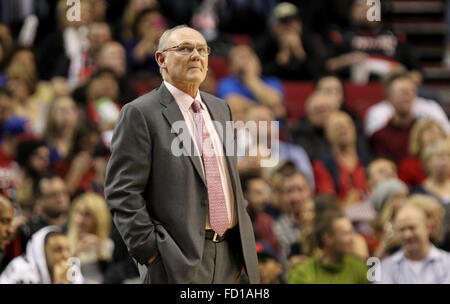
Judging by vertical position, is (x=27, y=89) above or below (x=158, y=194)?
above

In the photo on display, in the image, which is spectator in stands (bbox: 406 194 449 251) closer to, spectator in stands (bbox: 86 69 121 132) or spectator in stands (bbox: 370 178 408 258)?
spectator in stands (bbox: 370 178 408 258)

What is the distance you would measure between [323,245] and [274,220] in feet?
2.13

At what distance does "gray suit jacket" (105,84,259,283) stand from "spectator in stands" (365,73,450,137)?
368cm

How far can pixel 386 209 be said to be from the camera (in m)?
5.28

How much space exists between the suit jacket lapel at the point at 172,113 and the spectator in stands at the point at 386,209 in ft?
6.84

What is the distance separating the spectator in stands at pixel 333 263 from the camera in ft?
14.8

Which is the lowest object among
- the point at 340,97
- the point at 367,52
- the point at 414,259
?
the point at 414,259

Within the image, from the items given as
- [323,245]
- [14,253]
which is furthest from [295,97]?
[14,253]

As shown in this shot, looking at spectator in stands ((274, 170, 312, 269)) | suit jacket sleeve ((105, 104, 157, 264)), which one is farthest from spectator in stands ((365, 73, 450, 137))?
suit jacket sleeve ((105, 104, 157, 264))

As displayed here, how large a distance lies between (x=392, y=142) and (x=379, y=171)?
0.81 metres

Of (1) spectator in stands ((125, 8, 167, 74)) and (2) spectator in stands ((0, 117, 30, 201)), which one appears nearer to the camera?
(2) spectator in stands ((0, 117, 30, 201))

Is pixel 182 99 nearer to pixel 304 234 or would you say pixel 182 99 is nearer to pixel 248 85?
pixel 304 234

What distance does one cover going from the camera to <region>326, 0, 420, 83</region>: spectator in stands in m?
7.53

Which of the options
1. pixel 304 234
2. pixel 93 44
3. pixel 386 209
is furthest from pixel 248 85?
pixel 304 234
